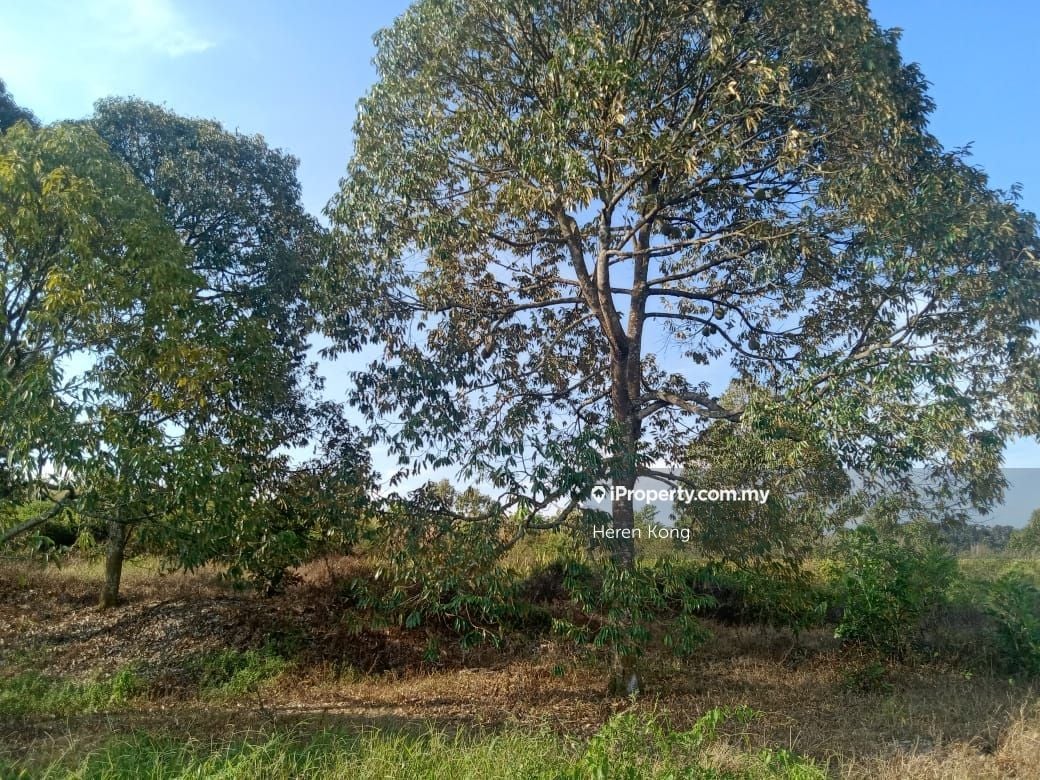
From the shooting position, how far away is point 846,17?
5473 millimetres

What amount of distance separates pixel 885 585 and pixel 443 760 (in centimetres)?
487

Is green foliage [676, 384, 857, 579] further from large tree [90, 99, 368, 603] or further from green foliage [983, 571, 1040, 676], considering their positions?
large tree [90, 99, 368, 603]

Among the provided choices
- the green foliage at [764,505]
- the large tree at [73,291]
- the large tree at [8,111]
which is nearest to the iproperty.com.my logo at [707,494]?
the green foliage at [764,505]

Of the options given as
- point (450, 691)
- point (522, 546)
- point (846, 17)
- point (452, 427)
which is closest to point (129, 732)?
point (450, 691)

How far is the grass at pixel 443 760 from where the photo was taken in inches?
131

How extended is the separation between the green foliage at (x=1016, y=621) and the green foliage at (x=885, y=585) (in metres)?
0.63

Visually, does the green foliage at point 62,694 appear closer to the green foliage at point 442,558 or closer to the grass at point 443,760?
the grass at point 443,760

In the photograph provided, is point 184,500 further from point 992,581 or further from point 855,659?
point 992,581

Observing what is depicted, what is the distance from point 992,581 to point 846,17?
6173mm

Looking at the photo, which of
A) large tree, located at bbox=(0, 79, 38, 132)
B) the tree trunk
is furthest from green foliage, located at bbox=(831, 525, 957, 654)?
large tree, located at bbox=(0, 79, 38, 132)

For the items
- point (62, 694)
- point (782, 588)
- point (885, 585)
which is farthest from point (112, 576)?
point (885, 585)

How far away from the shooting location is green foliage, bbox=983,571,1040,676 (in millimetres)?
6633

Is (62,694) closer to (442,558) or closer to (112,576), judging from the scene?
(112,576)

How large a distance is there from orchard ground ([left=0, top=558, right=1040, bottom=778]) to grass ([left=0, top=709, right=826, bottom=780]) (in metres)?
0.02
